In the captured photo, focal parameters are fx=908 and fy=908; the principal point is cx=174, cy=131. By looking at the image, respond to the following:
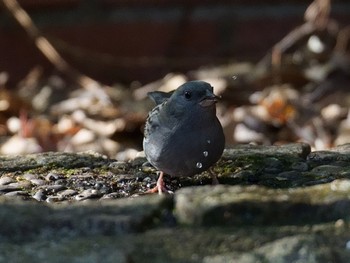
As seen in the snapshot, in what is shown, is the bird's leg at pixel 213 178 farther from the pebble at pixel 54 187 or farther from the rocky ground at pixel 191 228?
the rocky ground at pixel 191 228

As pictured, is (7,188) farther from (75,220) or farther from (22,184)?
(75,220)

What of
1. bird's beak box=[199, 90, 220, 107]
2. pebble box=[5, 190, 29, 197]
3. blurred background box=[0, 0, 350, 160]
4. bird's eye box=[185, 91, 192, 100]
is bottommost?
pebble box=[5, 190, 29, 197]

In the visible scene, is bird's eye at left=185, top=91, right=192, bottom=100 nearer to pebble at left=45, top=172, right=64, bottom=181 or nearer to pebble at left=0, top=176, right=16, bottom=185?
pebble at left=45, top=172, right=64, bottom=181

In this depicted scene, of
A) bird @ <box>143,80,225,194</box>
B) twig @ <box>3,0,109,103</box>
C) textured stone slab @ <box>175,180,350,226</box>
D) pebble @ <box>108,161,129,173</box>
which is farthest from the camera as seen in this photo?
twig @ <box>3,0,109,103</box>

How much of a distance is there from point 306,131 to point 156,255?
2.82 m

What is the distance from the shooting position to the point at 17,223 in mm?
1834

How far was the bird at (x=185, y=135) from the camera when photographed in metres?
2.46

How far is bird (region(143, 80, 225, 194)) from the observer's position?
8.06ft

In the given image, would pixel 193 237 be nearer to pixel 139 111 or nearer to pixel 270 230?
pixel 270 230

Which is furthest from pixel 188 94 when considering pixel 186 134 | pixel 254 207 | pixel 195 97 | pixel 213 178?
pixel 254 207

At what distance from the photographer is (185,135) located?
8.20ft

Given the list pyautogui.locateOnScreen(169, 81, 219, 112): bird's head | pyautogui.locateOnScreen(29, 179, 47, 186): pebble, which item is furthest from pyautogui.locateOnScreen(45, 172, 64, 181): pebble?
pyautogui.locateOnScreen(169, 81, 219, 112): bird's head

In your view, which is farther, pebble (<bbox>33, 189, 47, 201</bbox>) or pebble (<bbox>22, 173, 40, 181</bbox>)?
pebble (<bbox>22, 173, 40, 181</bbox>)

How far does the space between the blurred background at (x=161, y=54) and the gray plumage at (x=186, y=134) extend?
2.17 meters
